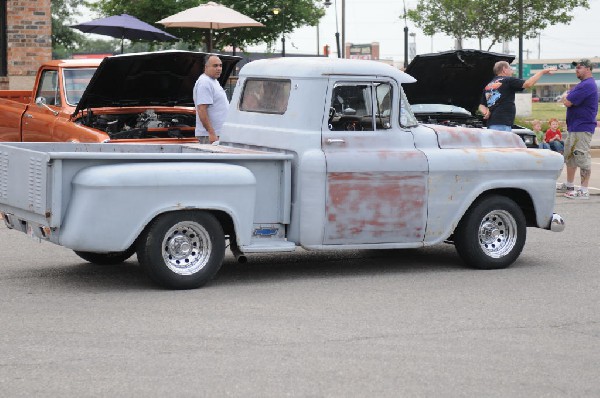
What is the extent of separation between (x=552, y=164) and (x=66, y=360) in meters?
5.21

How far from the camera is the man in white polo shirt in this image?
1215 cm

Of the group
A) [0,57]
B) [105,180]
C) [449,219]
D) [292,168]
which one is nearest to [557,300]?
[449,219]

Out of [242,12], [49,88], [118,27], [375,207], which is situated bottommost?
[375,207]

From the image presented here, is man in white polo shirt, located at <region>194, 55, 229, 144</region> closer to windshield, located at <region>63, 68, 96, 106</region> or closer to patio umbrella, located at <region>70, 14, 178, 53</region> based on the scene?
windshield, located at <region>63, 68, 96, 106</region>

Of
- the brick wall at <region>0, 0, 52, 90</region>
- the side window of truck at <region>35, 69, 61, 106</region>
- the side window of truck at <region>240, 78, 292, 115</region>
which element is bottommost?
the side window of truck at <region>240, 78, 292, 115</region>

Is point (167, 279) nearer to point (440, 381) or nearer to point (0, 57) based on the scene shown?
point (440, 381)

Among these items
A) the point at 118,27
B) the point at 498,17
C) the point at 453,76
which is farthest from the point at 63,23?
the point at 453,76

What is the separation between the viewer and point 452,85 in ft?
52.2

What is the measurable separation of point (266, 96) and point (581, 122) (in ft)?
22.0

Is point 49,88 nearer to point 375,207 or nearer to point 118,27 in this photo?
point 375,207

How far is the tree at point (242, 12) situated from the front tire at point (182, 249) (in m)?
25.0

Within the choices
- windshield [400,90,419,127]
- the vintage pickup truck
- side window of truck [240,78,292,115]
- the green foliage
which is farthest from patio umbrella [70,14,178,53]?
the green foliage

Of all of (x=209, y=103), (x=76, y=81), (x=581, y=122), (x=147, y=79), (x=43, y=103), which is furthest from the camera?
(x=581, y=122)

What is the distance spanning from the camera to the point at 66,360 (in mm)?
6398
